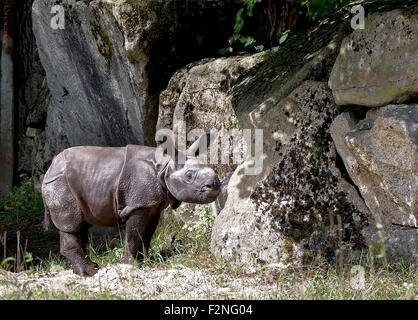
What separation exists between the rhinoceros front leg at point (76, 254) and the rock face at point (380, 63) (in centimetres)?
284

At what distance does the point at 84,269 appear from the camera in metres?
6.38

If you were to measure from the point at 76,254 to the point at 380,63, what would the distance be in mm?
3342

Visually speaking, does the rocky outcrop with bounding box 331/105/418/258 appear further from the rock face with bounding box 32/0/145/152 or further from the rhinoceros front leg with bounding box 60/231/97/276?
the rock face with bounding box 32/0/145/152

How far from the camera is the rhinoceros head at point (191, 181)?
6.07 metres

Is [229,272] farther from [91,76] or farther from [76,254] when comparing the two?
[91,76]

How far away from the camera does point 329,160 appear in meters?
6.54

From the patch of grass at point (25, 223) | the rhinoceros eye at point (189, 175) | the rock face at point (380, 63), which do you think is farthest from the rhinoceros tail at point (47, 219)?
the rock face at point (380, 63)

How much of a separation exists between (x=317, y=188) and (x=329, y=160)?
30 cm

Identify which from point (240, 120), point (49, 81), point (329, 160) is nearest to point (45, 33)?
point (49, 81)

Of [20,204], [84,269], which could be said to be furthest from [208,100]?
[20,204]

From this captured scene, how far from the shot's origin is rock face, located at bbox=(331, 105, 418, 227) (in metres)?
5.77

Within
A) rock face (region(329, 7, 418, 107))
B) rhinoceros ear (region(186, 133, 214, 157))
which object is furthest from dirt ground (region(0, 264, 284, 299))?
rock face (region(329, 7, 418, 107))

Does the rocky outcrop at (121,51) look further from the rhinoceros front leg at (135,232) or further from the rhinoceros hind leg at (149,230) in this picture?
the rhinoceros front leg at (135,232)

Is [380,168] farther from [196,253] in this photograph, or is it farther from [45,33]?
[45,33]
